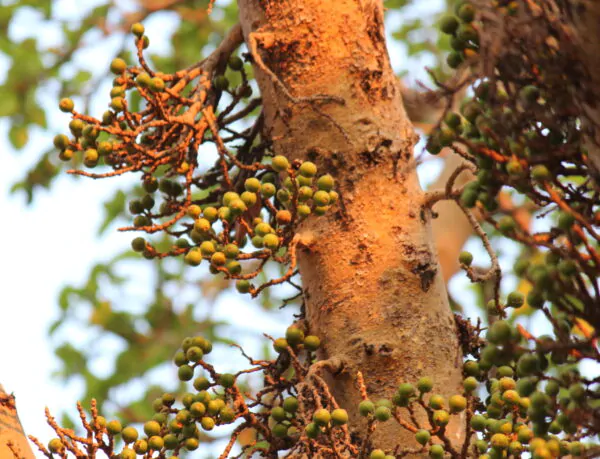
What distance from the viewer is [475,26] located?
6.01ft

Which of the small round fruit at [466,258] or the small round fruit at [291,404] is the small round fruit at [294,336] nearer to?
the small round fruit at [291,404]

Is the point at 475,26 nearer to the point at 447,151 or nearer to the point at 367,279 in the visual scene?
the point at 367,279

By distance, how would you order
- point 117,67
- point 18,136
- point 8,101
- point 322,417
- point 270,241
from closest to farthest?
point 322,417 < point 270,241 < point 117,67 < point 8,101 < point 18,136

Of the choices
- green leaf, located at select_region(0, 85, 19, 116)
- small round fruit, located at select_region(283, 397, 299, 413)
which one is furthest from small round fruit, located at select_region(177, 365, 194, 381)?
green leaf, located at select_region(0, 85, 19, 116)

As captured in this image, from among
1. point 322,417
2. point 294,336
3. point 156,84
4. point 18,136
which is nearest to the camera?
point 322,417

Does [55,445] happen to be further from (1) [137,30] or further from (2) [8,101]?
(2) [8,101]

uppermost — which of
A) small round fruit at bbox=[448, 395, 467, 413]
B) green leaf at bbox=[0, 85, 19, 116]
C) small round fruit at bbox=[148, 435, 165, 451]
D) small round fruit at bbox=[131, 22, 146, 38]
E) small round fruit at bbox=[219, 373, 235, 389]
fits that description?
green leaf at bbox=[0, 85, 19, 116]

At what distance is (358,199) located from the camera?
2.64 metres

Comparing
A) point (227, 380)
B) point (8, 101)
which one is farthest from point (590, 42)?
point (8, 101)

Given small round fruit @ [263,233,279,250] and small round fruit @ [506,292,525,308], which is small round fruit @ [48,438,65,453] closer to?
small round fruit @ [263,233,279,250]

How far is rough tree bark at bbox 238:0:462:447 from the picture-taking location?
2463 mm

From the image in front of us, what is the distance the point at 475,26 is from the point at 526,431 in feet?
3.29

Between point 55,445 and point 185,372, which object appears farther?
point 185,372

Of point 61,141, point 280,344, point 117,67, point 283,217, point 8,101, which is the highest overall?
point 8,101
